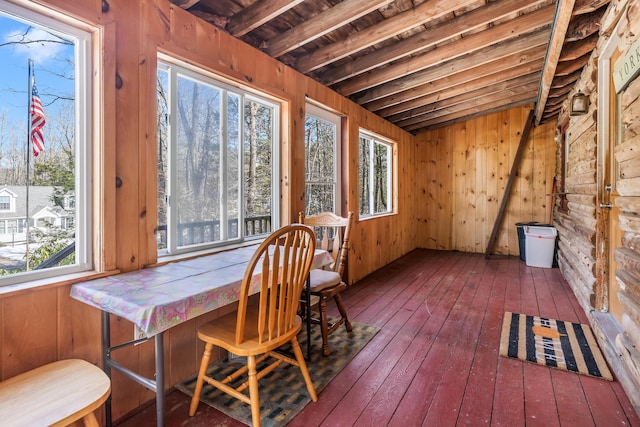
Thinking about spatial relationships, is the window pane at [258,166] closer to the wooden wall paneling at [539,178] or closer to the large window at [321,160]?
the large window at [321,160]

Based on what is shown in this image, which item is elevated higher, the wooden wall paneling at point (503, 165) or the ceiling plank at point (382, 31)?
the ceiling plank at point (382, 31)

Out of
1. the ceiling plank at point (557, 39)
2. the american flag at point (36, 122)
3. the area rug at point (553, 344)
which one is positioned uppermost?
the ceiling plank at point (557, 39)

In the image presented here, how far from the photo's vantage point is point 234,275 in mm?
1594

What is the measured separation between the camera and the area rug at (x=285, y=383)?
65.2 inches

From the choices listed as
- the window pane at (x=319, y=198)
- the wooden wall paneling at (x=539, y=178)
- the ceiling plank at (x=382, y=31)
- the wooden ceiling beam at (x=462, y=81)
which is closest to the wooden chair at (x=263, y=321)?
the window pane at (x=319, y=198)

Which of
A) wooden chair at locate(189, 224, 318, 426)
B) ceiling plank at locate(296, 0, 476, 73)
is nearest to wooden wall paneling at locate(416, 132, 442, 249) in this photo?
ceiling plank at locate(296, 0, 476, 73)

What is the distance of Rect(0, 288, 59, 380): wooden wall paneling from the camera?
1.29m

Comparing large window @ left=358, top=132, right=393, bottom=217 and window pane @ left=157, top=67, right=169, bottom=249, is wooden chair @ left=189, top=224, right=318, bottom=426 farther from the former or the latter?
large window @ left=358, top=132, right=393, bottom=217

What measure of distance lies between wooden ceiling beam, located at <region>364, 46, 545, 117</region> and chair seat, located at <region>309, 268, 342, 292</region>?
2646 millimetres

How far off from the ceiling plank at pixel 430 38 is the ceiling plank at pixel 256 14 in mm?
1186

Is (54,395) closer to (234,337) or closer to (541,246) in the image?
(234,337)

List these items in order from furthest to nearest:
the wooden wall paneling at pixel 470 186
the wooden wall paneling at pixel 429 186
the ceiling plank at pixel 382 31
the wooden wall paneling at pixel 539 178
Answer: the wooden wall paneling at pixel 429 186 < the wooden wall paneling at pixel 470 186 < the wooden wall paneling at pixel 539 178 < the ceiling plank at pixel 382 31

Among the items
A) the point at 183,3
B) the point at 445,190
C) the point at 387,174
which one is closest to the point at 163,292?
the point at 183,3

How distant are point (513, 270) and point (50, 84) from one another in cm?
529
